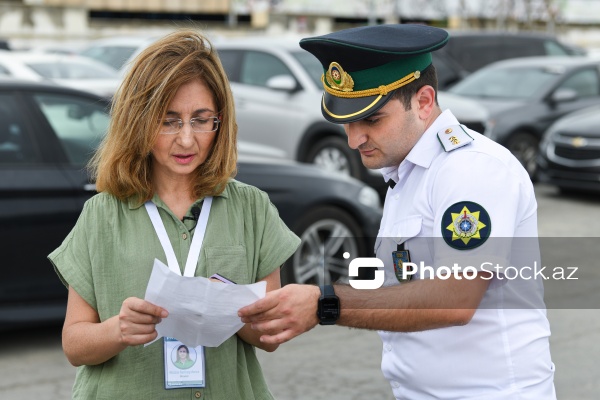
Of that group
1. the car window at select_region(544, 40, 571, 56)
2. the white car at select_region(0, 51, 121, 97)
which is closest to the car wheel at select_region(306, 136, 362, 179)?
the white car at select_region(0, 51, 121, 97)

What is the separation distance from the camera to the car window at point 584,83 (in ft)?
49.3

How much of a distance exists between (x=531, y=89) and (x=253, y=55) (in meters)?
4.11

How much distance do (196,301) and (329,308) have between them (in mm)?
320

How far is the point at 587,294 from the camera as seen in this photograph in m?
8.04

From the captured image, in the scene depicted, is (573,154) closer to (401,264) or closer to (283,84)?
(283,84)

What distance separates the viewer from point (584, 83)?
1529 cm

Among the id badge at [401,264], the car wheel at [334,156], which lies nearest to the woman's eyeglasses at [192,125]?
the id badge at [401,264]

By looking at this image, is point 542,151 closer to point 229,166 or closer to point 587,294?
point 587,294

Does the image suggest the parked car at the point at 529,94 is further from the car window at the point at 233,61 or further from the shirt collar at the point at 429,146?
the shirt collar at the point at 429,146

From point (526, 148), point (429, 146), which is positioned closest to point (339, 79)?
point (429, 146)

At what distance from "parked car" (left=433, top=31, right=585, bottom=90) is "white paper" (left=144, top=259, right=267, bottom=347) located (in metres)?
17.3

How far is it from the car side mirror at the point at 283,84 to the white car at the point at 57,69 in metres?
1.92

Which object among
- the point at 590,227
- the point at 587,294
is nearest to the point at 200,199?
the point at 587,294

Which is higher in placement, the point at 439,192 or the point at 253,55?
the point at 439,192
